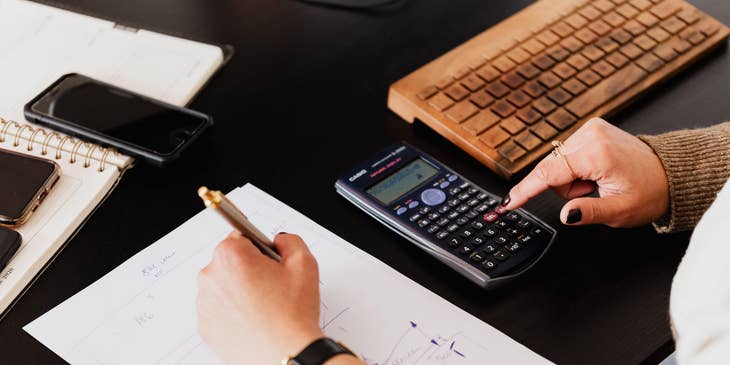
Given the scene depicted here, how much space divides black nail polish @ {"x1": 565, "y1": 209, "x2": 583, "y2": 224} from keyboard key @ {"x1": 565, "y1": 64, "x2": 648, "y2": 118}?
0.53 ft

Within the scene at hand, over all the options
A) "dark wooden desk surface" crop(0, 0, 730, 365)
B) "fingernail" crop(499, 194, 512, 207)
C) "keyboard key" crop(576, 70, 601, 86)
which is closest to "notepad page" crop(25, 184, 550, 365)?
"dark wooden desk surface" crop(0, 0, 730, 365)

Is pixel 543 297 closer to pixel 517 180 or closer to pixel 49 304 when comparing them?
pixel 517 180

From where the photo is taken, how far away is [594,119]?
73cm

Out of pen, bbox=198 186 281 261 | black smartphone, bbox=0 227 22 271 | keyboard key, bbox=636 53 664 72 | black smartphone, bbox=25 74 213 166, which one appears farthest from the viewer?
keyboard key, bbox=636 53 664 72

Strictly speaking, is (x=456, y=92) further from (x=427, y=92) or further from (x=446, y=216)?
(x=446, y=216)

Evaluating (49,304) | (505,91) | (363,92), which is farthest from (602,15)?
(49,304)

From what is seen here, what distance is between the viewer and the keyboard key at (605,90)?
2.61 ft

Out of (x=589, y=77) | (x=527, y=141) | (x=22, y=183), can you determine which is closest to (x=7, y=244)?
(x=22, y=183)

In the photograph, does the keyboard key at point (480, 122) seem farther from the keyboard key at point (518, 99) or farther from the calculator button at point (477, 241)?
the calculator button at point (477, 241)

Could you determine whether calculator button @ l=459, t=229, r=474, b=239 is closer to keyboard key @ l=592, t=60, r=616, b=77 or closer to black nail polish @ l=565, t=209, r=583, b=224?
black nail polish @ l=565, t=209, r=583, b=224

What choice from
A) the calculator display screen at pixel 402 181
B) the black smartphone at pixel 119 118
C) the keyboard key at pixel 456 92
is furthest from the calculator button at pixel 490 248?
the black smartphone at pixel 119 118

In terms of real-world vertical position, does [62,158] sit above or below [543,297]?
above

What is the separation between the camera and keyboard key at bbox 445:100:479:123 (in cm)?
77

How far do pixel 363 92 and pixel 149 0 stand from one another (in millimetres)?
336
